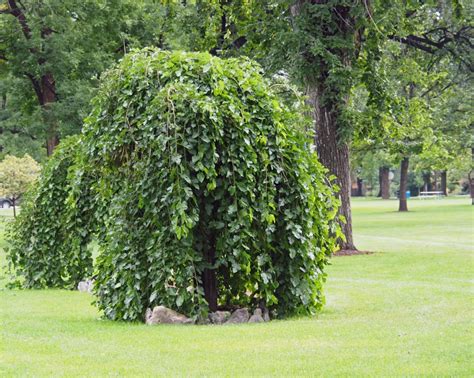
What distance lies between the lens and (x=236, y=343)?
6.73m

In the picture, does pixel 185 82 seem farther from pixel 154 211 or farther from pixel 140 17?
pixel 140 17

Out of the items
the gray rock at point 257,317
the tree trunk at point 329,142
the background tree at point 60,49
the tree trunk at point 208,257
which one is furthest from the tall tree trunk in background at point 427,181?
the gray rock at point 257,317

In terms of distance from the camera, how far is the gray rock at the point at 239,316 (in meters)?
8.45

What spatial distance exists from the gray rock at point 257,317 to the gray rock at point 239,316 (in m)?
0.06

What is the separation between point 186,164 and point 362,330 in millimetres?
2500

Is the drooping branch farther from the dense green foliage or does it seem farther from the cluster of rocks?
the cluster of rocks

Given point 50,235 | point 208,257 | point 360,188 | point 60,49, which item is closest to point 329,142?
point 50,235

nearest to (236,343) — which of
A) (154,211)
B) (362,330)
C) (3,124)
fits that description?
(362,330)

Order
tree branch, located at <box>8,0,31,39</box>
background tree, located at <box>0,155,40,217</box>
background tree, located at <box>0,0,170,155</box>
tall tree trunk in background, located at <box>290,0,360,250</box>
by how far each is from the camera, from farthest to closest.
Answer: background tree, located at <box>0,155,40,217</box> < tree branch, located at <box>8,0,31,39</box> < background tree, located at <box>0,0,170,155</box> < tall tree trunk in background, located at <box>290,0,360,250</box>

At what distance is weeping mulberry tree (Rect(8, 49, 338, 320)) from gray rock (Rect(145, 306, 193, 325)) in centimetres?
12

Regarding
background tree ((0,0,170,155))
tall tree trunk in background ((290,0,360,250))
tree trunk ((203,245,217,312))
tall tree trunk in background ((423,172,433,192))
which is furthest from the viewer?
tall tree trunk in background ((423,172,433,192))

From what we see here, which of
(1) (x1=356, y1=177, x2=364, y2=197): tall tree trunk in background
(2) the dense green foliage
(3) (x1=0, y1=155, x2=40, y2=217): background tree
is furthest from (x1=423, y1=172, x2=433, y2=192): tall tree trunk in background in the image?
(2) the dense green foliage

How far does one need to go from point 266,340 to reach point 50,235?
6.62m

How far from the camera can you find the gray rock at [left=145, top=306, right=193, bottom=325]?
26.6 ft
